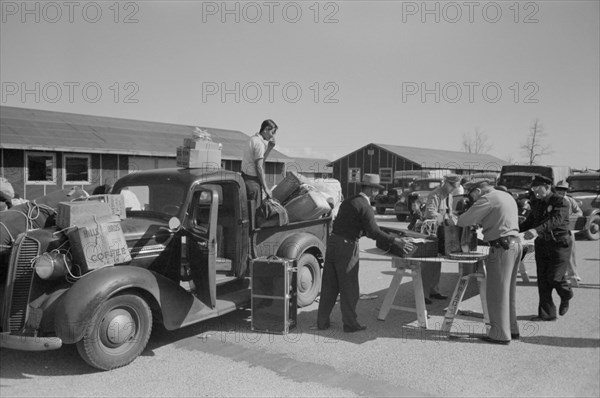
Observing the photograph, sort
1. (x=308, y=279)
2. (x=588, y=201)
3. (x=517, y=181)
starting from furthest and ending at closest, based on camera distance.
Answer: (x=517, y=181) → (x=588, y=201) → (x=308, y=279)

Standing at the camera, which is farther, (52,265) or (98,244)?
(98,244)

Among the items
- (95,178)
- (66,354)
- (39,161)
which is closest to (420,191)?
(95,178)

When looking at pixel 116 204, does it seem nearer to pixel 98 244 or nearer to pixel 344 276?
pixel 98 244

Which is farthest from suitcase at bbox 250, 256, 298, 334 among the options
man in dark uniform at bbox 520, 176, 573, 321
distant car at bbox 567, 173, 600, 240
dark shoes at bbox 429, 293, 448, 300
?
distant car at bbox 567, 173, 600, 240

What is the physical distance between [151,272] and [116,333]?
0.70 meters

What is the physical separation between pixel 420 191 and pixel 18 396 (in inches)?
762

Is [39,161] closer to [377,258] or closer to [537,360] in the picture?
[377,258]

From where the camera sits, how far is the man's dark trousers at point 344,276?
20.1 ft

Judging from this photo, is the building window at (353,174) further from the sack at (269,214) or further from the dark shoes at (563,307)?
the sack at (269,214)

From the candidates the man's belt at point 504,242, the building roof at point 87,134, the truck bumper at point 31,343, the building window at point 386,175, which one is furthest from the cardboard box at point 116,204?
the building window at point 386,175

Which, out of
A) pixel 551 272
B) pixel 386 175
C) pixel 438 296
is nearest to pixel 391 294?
pixel 438 296

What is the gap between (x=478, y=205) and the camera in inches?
232

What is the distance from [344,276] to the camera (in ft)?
20.1

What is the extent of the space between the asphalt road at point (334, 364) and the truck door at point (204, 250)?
0.60 metres
